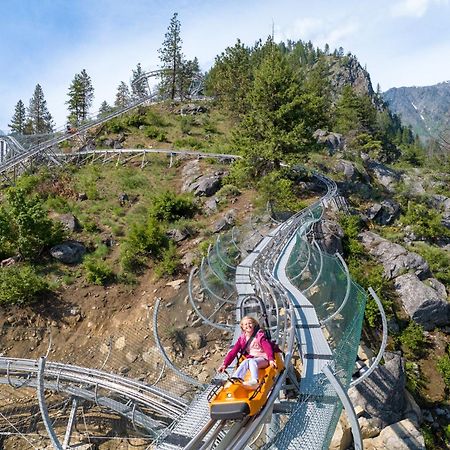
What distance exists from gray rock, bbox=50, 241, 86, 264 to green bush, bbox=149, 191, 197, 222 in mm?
4218

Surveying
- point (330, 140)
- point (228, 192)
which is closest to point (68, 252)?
point (228, 192)

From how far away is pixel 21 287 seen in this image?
52.1ft

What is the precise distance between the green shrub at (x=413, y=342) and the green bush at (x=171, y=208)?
12032mm

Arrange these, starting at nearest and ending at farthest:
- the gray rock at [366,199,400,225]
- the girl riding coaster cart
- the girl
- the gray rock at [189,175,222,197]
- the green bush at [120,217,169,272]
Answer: the girl riding coaster cart → the girl → the green bush at [120,217,169,272] → the gray rock at [189,175,222,197] → the gray rock at [366,199,400,225]

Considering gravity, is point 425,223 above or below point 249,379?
below

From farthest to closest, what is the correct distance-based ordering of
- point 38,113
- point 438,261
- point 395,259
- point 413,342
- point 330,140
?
point 38,113 < point 330,140 < point 438,261 < point 395,259 < point 413,342

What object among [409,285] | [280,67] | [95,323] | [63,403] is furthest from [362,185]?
[63,403]

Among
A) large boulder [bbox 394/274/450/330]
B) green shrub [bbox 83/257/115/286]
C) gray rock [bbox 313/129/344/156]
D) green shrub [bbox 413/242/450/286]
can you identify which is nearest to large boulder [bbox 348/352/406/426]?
large boulder [bbox 394/274/450/330]

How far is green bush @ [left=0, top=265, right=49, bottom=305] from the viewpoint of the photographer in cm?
1575

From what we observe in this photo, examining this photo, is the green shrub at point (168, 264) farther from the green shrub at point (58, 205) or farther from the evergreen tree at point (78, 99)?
the evergreen tree at point (78, 99)

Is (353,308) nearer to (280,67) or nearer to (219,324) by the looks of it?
(219,324)

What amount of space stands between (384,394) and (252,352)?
773cm

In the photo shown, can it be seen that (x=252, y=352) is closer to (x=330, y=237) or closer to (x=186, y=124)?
(x=330, y=237)

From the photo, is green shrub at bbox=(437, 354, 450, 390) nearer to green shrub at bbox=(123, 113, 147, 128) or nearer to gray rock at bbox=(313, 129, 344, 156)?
gray rock at bbox=(313, 129, 344, 156)
